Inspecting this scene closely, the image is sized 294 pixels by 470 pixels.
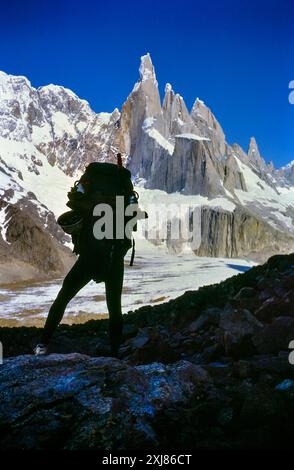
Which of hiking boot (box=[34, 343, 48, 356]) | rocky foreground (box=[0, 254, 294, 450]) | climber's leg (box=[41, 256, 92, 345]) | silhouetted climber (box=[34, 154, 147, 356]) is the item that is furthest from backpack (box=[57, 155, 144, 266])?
rocky foreground (box=[0, 254, 294, 450])

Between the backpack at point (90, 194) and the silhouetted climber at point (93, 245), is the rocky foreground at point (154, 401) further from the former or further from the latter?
the backpack at point (90, 194)

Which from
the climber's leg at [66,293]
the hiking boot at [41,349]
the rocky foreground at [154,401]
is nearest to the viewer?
the rocky foreground at [154,401]

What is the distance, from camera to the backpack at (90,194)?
643 cm

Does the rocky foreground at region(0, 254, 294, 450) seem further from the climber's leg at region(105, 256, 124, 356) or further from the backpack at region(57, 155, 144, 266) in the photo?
the backpack at region(57, 155, 144, 266)

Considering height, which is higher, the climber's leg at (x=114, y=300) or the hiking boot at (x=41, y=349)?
the climber's leg at (x=114, y=300)

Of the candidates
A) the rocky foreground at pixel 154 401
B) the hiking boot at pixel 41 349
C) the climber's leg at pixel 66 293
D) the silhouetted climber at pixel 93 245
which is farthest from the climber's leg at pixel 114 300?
the rocky foreground at pixel 154 401

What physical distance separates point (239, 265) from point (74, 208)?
16447cm

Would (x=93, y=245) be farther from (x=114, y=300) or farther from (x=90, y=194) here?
(x=114, y=300)

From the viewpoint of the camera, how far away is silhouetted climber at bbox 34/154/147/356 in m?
6.42

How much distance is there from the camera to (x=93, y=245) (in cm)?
647
